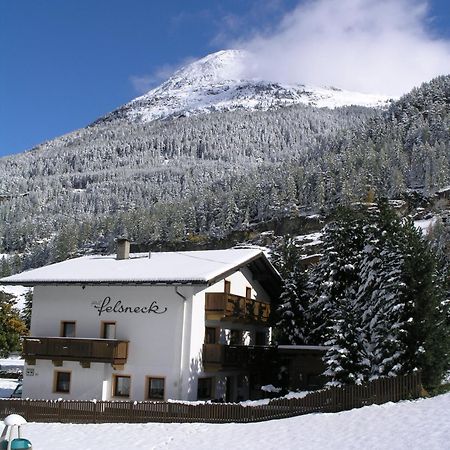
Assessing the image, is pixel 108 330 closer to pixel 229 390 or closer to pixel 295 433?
pixel 229 390

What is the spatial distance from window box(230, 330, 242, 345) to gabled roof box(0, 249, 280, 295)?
4.29 meters

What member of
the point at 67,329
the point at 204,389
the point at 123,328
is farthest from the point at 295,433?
the point at 67,329

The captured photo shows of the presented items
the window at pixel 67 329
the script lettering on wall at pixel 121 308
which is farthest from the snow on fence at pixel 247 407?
the window at pixel 67 329

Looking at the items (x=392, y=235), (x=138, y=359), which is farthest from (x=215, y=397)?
(x=392, y=235)

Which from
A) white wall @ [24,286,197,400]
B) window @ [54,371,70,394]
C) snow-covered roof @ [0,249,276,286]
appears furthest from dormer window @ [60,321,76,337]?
snow-covered roof @ [0,249,276,286]

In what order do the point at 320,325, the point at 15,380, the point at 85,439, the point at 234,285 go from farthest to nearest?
the point at 15,380 → the point at 320,325 → the point at 234,285 → the point at 85,439

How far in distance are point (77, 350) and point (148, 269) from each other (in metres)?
5.78

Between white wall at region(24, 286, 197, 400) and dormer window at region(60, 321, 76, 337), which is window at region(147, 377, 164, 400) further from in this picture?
dormer window at region(60, 321, 76, 337)

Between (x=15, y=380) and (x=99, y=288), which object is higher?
(x=99, y=288)

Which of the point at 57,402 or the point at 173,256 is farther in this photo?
the point at 173,256

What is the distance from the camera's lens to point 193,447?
23391 mm

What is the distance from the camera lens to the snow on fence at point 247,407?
1042 inches

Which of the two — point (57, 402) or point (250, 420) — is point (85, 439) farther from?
point (250, 420)

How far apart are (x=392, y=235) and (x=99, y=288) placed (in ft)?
54.0
